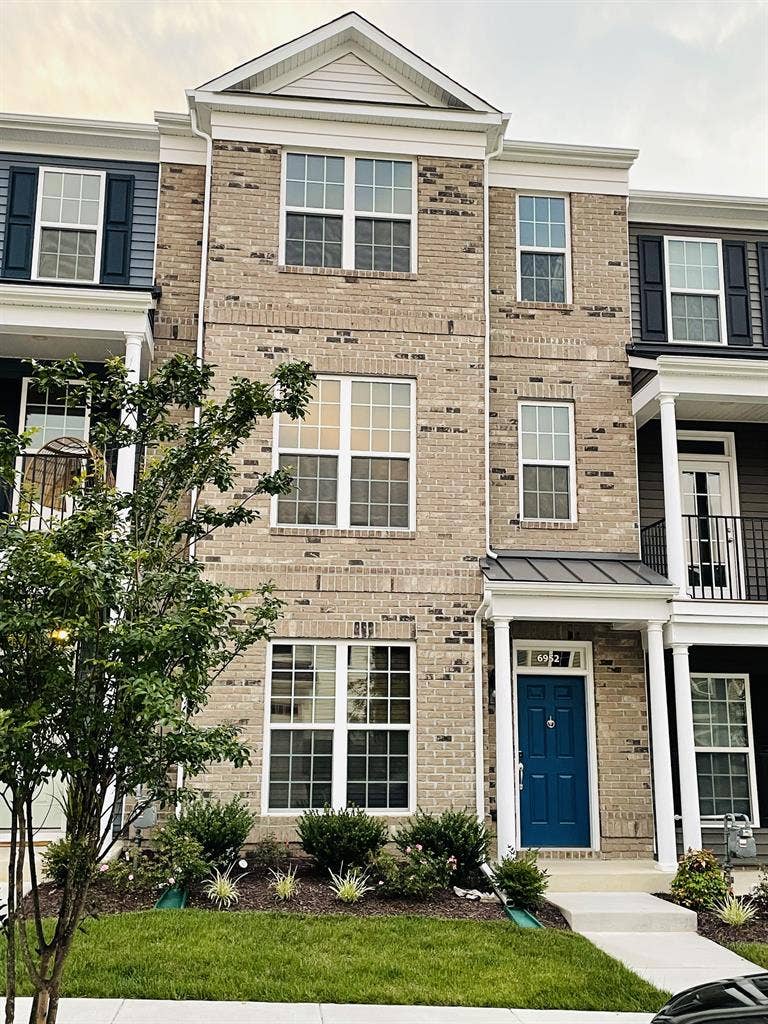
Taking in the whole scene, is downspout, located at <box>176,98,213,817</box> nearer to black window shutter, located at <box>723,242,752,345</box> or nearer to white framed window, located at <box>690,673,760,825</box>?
white framed window, located at <box>690,673,760,825</box>

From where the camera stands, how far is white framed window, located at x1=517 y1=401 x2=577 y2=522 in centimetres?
1315

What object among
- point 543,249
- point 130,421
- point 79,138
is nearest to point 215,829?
point 130,421

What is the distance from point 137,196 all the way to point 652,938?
11452 millimetres

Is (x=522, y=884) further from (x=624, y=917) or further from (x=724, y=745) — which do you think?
(x=724, y=745)

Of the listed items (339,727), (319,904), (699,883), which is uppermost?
(339,727)

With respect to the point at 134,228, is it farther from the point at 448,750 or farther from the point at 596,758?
the point at 596,758

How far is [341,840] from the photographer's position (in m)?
10.3

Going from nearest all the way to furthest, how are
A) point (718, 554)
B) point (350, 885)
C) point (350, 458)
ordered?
point (350, 885) < point (350, 458) < point (718, 554)

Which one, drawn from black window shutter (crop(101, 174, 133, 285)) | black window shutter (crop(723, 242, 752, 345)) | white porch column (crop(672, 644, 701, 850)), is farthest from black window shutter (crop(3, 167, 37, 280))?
black window shutter (crop(723, 242, 752, 345))

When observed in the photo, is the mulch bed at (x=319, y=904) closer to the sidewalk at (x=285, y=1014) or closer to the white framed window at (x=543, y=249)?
the sidewalk at (x=285, y=1014)

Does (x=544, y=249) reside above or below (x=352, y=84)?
below

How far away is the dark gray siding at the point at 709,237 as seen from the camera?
14.4 meters

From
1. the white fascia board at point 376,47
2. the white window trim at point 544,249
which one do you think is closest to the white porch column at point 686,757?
the white window trim at point 544,249

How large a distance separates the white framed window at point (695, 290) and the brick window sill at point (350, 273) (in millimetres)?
4421
